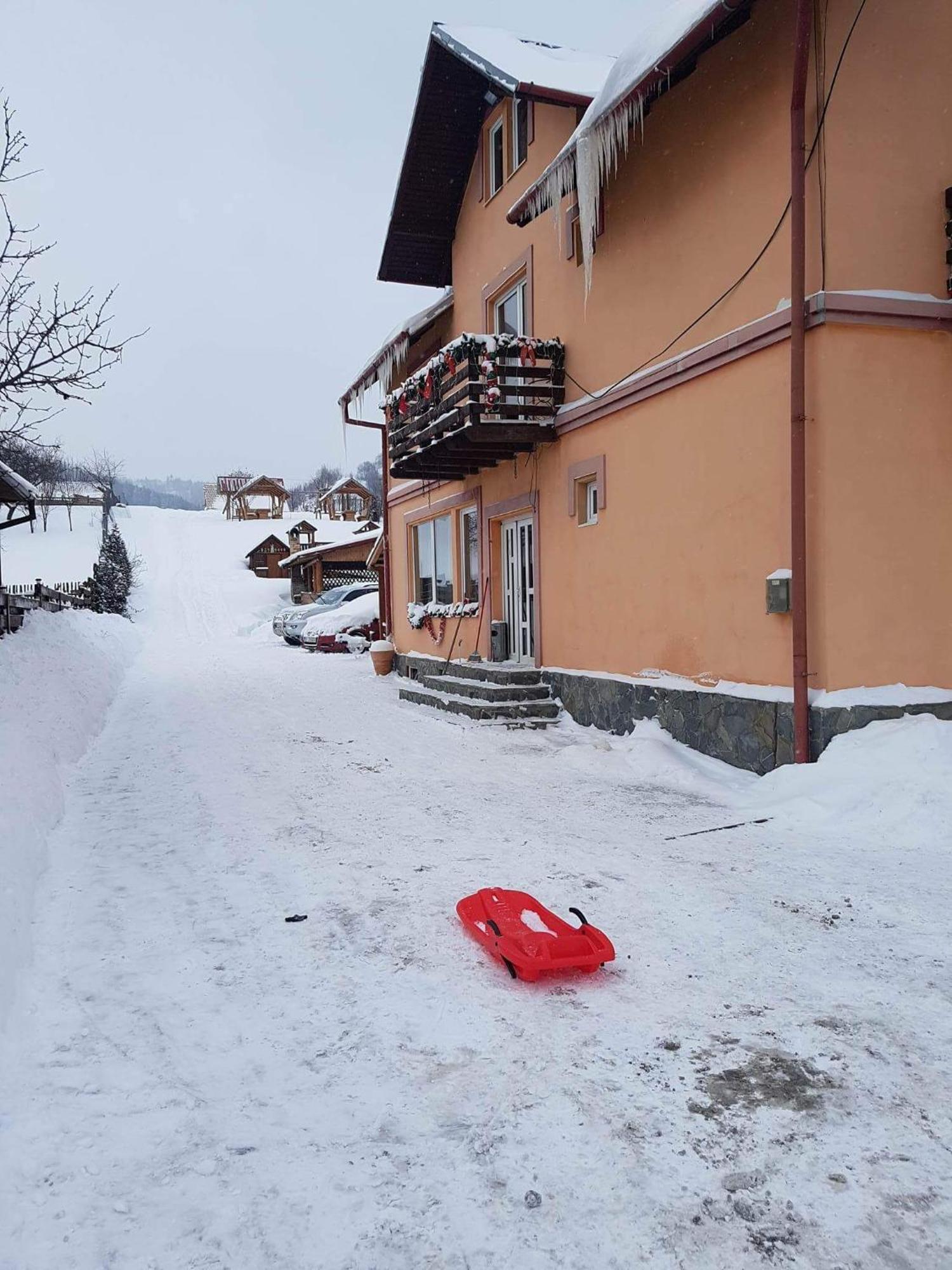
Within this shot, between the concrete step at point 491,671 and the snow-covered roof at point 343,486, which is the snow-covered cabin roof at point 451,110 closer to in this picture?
the concrete step at point 491,671

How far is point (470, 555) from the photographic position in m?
13.6

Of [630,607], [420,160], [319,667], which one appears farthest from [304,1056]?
[319,667]

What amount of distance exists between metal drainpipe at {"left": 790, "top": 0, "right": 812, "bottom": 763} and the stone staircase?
4.07 meters

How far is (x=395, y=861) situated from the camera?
5.03 meters

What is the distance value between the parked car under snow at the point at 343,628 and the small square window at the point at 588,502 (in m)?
12.1

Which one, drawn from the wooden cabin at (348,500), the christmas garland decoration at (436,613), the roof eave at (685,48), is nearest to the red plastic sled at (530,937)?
the roof eave at (685,48)

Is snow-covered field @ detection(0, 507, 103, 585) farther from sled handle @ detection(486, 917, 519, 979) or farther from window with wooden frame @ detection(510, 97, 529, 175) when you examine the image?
sled handle @ detection(486, 917, 519, 979)

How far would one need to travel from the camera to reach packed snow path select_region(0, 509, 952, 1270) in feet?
6.91

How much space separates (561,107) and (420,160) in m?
3.66

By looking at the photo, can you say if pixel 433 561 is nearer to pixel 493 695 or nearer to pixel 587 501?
pixel 493 695

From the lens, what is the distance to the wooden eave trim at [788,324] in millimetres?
6449

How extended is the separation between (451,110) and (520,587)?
7470 millimetres

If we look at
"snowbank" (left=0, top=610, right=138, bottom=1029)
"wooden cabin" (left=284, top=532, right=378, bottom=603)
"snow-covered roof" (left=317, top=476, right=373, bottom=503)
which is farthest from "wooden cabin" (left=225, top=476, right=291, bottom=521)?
"snowbank" (left=0, top=610, right=138, bottom=1029)

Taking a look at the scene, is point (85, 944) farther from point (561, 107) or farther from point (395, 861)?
point (561, 107)
